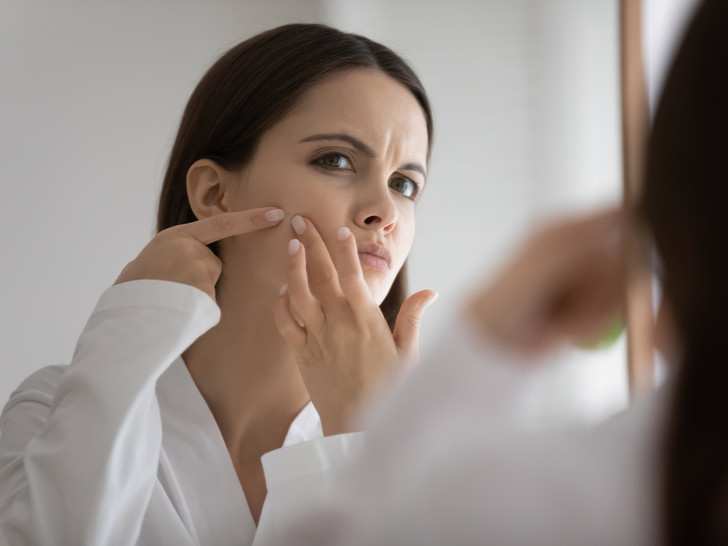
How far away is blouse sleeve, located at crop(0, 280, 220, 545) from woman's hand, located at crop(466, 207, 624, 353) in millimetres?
689

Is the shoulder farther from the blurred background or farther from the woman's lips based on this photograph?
the blurred background

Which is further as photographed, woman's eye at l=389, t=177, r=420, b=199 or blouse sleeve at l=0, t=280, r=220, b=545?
woman's eye at l=389, t=177, r=420, b=199

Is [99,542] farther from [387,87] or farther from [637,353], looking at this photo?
[637,353]

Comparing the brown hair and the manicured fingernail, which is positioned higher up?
the brown hair

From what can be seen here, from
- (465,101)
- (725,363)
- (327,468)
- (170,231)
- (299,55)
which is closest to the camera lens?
(725,363)

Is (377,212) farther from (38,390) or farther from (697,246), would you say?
(697,246)

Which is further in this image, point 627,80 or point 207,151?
point 627,80

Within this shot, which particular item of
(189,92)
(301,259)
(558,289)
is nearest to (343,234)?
(301,259)

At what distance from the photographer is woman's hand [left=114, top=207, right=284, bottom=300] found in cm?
106

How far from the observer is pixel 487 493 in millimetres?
320

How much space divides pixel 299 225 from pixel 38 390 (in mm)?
489

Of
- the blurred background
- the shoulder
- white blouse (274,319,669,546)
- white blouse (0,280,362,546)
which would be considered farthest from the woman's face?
the blurred background

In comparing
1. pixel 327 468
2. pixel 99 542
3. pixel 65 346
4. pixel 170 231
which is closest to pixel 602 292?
pixel 327 468

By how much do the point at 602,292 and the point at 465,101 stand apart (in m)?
2.35
